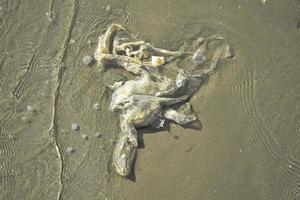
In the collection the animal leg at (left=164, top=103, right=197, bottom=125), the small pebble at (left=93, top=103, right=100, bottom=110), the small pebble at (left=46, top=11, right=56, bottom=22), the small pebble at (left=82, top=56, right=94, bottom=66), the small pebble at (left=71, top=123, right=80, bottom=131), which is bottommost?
the small pebble at (left=71, top=123, right=80, bottom=131)

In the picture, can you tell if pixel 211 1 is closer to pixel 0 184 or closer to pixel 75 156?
pixel 75 156

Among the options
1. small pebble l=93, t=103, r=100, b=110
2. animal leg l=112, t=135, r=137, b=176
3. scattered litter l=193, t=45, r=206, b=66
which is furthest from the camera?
scattered litter l=193, t=45, r=206, b=66

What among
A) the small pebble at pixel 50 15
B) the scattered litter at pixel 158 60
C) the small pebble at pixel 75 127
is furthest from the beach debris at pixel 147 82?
the small pebble at pixel 50 15

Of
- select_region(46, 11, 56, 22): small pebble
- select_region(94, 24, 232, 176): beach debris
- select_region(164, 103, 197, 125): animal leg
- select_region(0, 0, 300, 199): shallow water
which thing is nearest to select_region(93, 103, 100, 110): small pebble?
select_region(0, 0, 300, 199): shallow water

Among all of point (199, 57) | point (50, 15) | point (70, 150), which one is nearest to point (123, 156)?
point (70, 150)

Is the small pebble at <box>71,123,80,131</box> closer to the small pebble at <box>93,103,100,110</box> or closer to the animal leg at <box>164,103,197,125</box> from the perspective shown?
the small pebble at <box>93,103,100,110</box>

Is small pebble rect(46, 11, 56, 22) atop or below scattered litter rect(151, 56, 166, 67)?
atop
